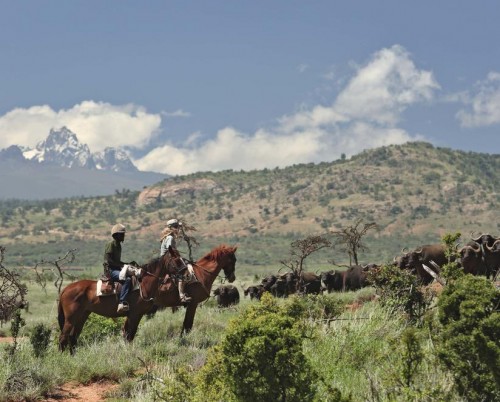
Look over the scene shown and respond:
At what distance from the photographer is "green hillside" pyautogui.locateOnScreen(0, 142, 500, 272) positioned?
425ft

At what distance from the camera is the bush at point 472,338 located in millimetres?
5664

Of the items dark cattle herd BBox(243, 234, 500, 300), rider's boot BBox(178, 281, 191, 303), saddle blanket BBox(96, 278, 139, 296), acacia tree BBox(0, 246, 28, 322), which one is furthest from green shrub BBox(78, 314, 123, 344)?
dark cattle herd BBox(243, 234, 500, 300)

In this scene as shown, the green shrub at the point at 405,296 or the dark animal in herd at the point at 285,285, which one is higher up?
the green shrub at the point at 405,296

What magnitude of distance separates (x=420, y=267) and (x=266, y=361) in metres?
17.3

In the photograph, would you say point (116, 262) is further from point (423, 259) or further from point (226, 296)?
point (226, 296)

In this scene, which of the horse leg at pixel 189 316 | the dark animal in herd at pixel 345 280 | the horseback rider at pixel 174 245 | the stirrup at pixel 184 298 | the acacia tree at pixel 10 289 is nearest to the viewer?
the acacia tree at pixel 10 289

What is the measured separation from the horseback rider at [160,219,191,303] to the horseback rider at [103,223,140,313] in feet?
3.54

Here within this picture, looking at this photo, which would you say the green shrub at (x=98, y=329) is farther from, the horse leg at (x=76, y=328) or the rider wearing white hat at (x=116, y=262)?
the rider wearing white hat at (x=116, y=262)

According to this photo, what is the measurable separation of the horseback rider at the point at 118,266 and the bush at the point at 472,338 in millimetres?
8061

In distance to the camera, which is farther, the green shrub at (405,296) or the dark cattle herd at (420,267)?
the dark cattle herd at (420,267)

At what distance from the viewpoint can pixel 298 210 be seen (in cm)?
15412

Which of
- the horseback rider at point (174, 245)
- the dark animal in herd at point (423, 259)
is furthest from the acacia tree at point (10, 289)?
the dark animal in herd at point (423, 259)

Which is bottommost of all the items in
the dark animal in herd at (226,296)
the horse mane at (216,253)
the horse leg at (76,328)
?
the dark animal in herd at (226,296)

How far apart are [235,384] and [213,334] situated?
849 cm
